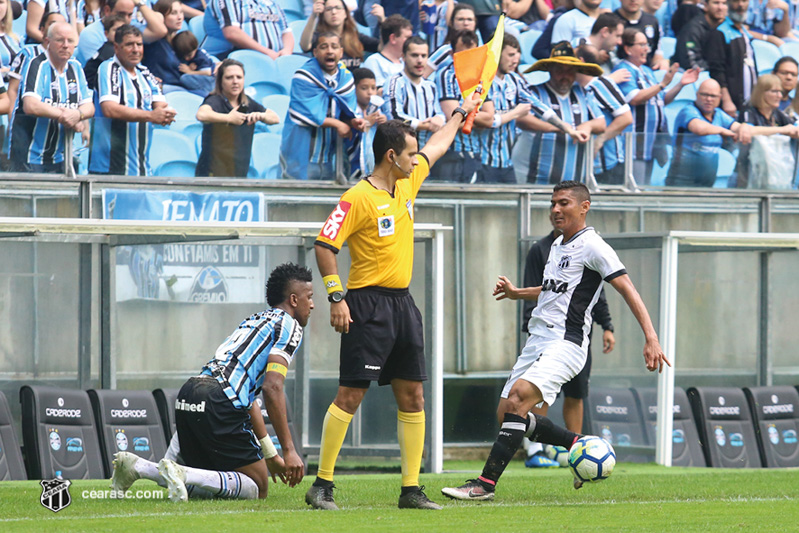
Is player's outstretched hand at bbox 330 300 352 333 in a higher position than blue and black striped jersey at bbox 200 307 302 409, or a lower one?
higher

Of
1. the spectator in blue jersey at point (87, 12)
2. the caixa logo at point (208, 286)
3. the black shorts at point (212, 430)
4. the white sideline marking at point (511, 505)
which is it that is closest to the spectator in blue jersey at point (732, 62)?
the caixa logo at point (208, 286)

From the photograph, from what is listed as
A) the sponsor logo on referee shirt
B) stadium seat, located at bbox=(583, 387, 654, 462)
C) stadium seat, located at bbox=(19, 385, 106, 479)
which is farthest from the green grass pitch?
stadium seat, located at bbox=(583, 387, 654, 462)

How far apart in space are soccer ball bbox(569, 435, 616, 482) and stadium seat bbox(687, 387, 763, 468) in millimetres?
4736

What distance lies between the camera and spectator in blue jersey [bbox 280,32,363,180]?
11.7 meters

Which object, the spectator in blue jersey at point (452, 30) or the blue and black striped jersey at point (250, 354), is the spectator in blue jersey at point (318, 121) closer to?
the spectator in blue jersey at point (452, 30)

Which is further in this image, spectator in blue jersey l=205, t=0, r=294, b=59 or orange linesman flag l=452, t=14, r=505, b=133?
spectator in blue jersey l=205, t=0, r=294, b=59

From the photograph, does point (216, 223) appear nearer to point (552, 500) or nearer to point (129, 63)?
point (129, 63)

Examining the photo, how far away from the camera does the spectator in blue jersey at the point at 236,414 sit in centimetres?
711

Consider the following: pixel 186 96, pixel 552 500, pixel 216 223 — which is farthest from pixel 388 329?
pixel 186 96

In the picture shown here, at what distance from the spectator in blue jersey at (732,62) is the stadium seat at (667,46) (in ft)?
1.73

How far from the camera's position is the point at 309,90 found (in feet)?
39.3

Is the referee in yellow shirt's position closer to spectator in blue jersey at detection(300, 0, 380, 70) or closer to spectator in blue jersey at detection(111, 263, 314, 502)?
spectator in blue jersey at detection(111, 263, 314, 502)

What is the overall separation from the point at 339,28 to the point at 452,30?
131 cm

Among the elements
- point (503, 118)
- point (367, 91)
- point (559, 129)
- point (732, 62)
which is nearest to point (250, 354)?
point (367, 91)
